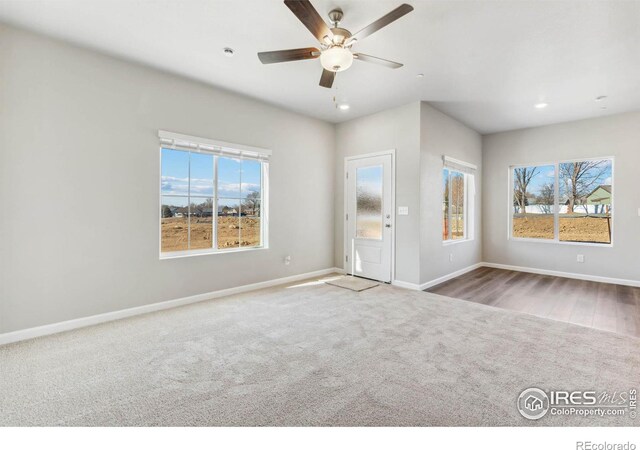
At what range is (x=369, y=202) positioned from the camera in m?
5.07

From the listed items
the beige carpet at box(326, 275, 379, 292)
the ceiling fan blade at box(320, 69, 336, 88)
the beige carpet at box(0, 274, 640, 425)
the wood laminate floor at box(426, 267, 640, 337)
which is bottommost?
the beige carpet at box(0, 274, 640, 425)

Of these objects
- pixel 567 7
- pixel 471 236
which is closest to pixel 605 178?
pixel 471 236

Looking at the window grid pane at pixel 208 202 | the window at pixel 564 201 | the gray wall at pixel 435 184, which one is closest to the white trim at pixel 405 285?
the gray wall at pixel 435 184

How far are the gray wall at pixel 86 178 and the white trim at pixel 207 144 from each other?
9 centimetres

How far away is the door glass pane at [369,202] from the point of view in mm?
4941

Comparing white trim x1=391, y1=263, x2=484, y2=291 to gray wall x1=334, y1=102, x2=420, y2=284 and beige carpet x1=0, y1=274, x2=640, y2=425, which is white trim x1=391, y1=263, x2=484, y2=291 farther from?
beige carpet x1=0, y1=274, x2=640, y2=425

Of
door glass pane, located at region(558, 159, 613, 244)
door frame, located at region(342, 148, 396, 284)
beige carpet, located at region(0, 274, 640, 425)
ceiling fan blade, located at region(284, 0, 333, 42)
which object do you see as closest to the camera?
beige carpet, located at region(0, 274, 640, 425)

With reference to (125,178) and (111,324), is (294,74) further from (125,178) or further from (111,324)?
(111,324)

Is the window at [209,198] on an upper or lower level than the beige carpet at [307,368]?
upper

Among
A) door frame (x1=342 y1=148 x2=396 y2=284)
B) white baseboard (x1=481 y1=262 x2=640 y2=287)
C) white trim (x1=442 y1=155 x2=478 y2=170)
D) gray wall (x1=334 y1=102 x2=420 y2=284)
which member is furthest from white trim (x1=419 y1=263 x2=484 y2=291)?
white trim (x1=442 y1=155 x2=478 y2=170)

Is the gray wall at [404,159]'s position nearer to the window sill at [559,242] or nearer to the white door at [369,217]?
the white door at [369,217]

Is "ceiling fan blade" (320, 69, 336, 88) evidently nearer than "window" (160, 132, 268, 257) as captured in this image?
Yes

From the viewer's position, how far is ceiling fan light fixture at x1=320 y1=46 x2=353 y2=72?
7.61ft

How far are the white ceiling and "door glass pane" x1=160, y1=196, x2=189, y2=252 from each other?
155 cm
